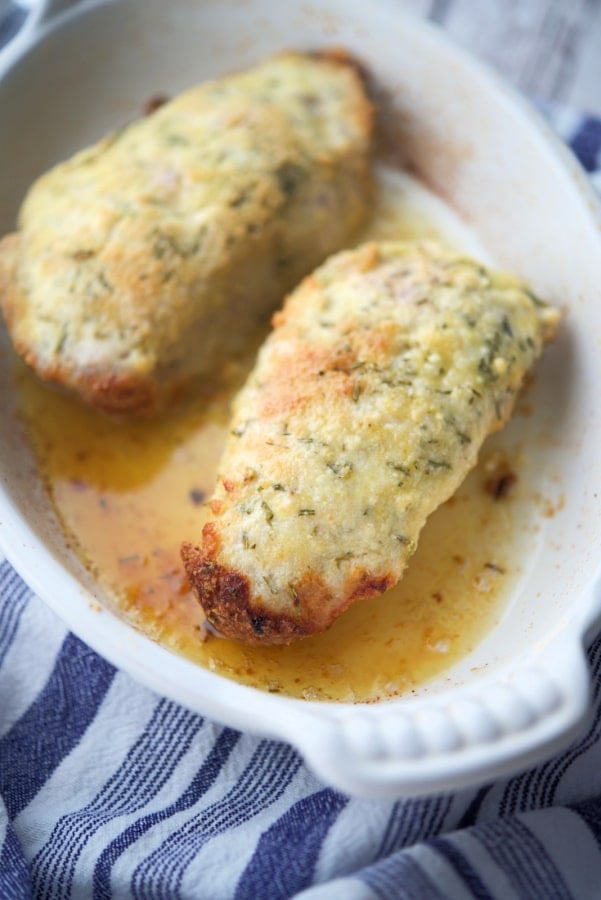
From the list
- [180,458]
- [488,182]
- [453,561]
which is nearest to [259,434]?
[180,458]

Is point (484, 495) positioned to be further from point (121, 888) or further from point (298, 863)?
point (121, 888)

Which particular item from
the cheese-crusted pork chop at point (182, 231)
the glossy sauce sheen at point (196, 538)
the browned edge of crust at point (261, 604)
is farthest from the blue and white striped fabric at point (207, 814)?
the cheese-crusted pork chop at point (182, 231)

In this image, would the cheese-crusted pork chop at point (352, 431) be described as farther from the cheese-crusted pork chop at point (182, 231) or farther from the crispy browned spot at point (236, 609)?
the cheese-crusted pork chop at point (182, 231)

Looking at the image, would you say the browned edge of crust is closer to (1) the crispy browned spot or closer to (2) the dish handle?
(1) the crispy browned spot

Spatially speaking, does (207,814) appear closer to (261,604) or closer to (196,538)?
(261,604)

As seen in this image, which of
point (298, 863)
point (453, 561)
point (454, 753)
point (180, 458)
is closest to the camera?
point (454, 753)

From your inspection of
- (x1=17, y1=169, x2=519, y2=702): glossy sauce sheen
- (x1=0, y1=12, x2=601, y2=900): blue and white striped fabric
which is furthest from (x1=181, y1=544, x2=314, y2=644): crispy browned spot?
(x1=0, y1=12, x2=601, y2=900): blue and white striped fabric
